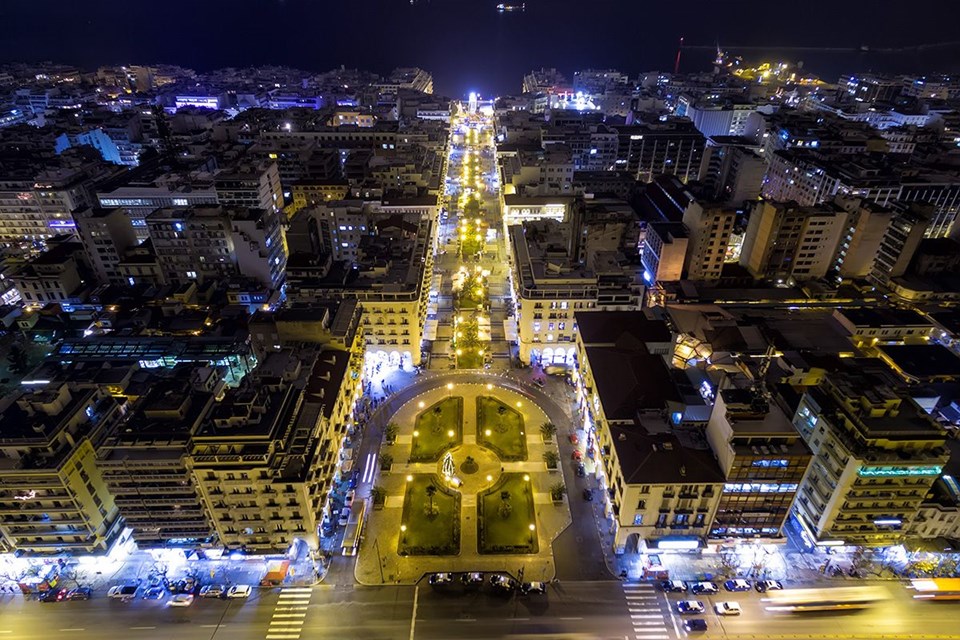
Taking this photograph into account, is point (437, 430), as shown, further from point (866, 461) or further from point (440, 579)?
point (866, 461)

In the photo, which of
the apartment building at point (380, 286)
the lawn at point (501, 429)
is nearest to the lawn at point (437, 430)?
the lawn at point (501, 429)

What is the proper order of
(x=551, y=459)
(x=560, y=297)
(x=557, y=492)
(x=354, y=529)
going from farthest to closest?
(x=560, y=297) < (x=551, y=459) < (x=557, y=492) < (x=354, y=529)

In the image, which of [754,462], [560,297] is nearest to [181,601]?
[754,462]

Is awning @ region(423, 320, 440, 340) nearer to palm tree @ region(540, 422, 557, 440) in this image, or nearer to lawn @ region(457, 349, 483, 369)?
lawn @ region(457, 349, 483, 369)

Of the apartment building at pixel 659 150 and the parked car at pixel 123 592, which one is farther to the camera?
the apartment building at pixel 659 150

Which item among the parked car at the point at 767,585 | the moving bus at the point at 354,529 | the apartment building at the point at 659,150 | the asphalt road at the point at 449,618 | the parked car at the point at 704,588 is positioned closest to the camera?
the asphalt road at the point at 449,618

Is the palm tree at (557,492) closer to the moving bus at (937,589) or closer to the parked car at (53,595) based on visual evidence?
the moving bus at (937,589)
